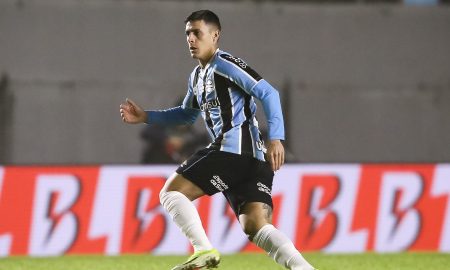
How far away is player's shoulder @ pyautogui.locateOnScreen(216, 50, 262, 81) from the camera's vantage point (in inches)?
194

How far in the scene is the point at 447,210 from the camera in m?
8.61

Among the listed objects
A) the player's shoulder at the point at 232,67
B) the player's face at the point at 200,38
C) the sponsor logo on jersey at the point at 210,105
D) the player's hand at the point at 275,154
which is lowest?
the player's hand at the point at 275,154

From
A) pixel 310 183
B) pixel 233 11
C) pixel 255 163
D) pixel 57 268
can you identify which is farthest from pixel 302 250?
pixel 233 11

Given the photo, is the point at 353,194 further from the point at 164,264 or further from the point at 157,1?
the point at 157,1

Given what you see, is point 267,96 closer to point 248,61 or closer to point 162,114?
point 162,114

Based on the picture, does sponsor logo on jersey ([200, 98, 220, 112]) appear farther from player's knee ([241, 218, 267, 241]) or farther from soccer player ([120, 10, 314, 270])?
player's knee ([241, 218, 267, 241])

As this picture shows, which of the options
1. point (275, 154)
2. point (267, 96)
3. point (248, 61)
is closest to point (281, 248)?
point (275, 154)

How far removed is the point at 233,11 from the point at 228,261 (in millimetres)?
5142

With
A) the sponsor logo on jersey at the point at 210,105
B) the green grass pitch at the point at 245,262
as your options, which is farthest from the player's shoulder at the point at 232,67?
the green grass pitch at the point at 245,262

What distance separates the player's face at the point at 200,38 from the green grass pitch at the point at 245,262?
6.89 ft

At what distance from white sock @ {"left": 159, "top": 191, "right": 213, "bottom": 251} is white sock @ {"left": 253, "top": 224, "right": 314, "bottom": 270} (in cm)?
27

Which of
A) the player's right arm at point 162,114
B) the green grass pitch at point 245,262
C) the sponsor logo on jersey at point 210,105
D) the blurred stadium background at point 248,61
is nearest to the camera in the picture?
the sponsor logo on jersey at point 210,105

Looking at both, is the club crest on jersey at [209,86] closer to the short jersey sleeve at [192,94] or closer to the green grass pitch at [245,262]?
the short jersey sleeve at [192,94]

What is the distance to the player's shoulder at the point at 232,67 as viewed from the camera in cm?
493
